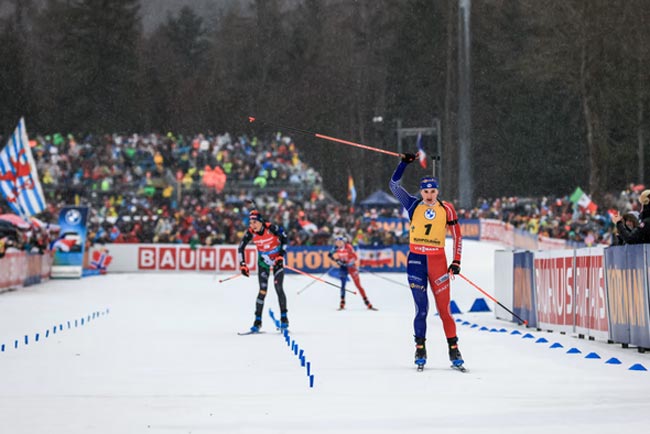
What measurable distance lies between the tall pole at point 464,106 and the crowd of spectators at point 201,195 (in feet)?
4.71

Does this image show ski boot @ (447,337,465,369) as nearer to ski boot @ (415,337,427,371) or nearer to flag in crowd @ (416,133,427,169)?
ski boot @ (415,337,427,371)

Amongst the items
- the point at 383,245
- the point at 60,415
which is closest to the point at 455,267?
the point at 60,415

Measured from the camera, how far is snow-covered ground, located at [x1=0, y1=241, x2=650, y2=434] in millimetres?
7793

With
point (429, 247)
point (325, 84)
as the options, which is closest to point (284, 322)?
point (429, 247)

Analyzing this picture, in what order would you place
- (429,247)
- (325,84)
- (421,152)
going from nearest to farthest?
(429,247), (421,152), (325,84)

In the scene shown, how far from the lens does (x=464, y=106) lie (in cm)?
5912

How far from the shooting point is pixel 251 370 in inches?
459

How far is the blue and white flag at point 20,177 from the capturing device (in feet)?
104

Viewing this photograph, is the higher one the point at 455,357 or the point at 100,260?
the point at 100,260

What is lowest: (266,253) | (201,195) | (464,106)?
(266,253)

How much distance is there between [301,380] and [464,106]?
49840 mm

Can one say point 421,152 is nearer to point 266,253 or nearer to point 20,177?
point 20,177

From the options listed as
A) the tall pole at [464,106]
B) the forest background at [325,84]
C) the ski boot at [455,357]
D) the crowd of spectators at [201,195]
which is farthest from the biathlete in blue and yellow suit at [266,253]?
the forest background at [325,84]

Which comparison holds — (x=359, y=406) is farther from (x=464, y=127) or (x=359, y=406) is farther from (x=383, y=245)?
(x=464, y=127)
